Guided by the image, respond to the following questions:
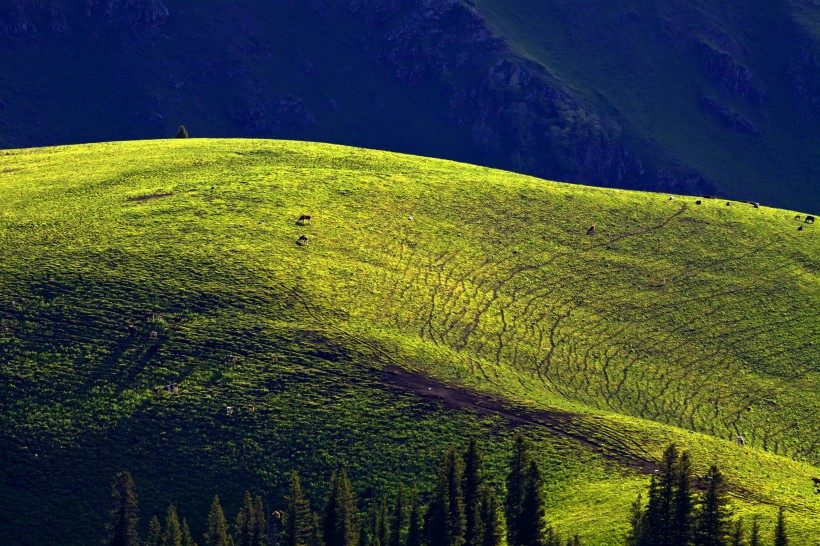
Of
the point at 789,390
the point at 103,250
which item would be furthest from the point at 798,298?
the point at 103,250

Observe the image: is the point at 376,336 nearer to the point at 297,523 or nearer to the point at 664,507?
the point at 297,523

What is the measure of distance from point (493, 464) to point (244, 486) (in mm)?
23767

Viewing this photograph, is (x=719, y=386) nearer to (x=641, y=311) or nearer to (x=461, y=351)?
(x=641, y=311)

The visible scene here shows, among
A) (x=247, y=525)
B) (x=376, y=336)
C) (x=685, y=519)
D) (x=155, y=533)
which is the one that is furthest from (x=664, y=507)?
(x=376, y=336)

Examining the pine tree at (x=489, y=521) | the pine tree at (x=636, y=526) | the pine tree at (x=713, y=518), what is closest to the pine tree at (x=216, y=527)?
the pine tree at (x=489, y=521)

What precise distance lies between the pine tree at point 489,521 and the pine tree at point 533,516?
1.96 m

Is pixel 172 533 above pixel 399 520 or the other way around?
the other way around

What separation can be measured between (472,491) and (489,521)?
10.1 feet

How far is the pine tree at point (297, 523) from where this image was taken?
7750 centimetres

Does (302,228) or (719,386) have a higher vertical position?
(302,228)

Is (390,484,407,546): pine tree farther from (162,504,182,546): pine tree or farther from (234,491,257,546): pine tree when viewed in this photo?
(162,504,182,546): pine tree

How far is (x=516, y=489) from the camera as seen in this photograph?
3219 inches

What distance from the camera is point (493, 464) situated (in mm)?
91688

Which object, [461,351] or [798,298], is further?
[798,298]
